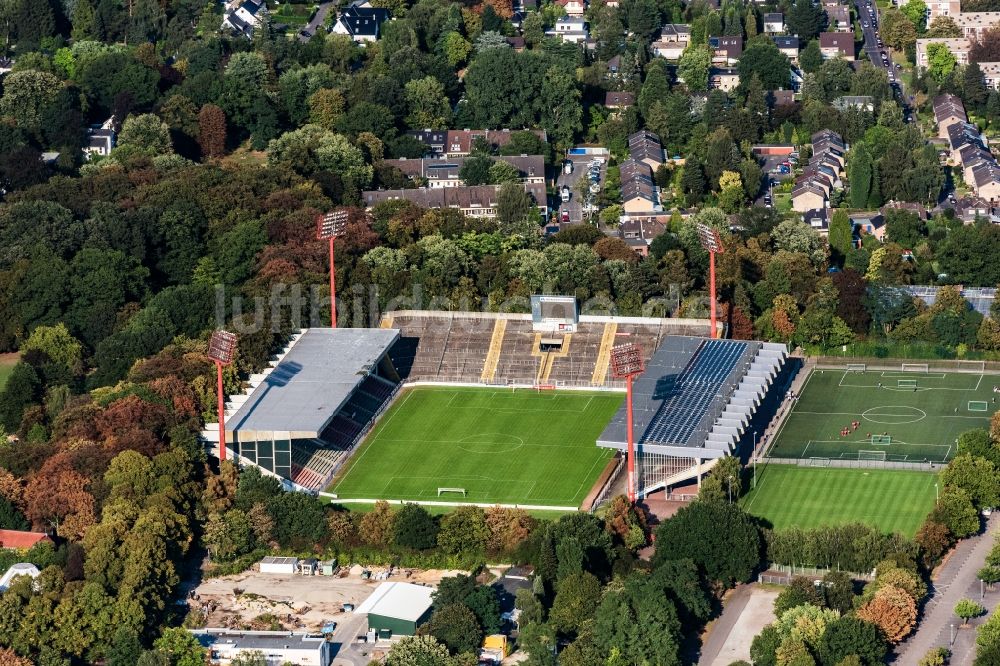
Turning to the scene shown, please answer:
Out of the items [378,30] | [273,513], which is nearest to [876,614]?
[273,513]

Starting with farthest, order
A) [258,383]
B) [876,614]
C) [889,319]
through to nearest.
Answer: [889,319] → [258,383] → [876,614]

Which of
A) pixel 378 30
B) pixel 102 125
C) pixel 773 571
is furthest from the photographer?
pixel 378 30

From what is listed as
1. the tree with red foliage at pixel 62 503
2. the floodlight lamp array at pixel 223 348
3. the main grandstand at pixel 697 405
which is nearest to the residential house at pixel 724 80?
the main grandstand at pixel 697 405

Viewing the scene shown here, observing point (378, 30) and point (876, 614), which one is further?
point (378, 30)

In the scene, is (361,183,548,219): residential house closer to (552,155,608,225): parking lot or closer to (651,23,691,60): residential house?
(552,155,608,225): parking lot

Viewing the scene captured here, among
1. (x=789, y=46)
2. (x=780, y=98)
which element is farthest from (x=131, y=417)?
(x=789, y=46)

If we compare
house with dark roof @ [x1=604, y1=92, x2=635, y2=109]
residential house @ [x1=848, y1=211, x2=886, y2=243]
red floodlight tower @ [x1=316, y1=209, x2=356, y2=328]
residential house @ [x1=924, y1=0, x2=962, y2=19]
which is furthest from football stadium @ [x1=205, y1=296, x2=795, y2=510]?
residential house @ [x1=924, y1=0, x2=962, y2=19]

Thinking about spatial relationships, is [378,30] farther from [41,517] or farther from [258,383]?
[41,517]
